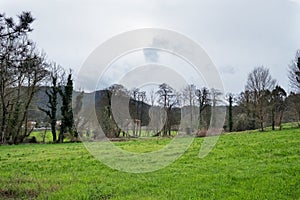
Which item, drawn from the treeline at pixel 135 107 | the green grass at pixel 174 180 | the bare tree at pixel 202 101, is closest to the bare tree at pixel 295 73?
the treeline at pixel 135 107

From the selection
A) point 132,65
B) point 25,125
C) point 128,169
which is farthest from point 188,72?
point 25,125

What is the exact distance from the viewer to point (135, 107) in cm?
1733

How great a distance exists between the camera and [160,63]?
9773mm

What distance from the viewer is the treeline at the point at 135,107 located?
1964cm

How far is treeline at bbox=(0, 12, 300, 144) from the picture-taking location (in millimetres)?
19641

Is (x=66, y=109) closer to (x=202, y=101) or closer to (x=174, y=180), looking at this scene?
(x=202, y=101)

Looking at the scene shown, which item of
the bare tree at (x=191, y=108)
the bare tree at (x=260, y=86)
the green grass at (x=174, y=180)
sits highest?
the bare tree at (x=260, y=86)

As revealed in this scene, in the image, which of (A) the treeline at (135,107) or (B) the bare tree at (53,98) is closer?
(A) the treeline at (135,107)

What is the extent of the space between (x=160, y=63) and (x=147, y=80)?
2.32ft

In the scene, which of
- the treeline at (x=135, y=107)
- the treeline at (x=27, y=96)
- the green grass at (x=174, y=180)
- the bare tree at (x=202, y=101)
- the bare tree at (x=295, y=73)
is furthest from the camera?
the bare tree at (x=295, y=73)

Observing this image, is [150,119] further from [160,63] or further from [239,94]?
[239,94]

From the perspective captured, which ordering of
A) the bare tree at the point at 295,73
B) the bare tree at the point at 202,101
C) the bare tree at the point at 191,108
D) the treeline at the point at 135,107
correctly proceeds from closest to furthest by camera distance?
1. the treeline at the point at 135,107
2. the bare tree at the point at 191,108
3. the bare tree at the point at 202,101
4. the bare tree at the point at 295,73

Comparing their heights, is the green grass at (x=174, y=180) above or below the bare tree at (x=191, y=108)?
below

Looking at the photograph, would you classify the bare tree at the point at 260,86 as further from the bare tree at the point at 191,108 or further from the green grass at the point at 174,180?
the green grass at the point at 174,180
